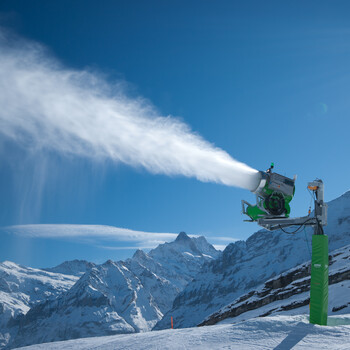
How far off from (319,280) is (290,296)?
67.5m

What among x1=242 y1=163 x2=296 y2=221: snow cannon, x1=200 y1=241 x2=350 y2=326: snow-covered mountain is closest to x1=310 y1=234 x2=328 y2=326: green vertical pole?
x1=242 y1=163 x2=296 y2=221: snow cannon

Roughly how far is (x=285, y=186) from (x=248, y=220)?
7.78 feet

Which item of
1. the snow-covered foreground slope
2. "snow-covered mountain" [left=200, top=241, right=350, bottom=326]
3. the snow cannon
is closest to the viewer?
the snow-covered foreground slope

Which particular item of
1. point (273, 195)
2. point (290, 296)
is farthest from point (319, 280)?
point (290, 296)

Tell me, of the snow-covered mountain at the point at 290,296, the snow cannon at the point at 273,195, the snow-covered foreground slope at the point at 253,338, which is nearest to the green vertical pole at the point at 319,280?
the snow-covered foreground slope at the point at 253,338

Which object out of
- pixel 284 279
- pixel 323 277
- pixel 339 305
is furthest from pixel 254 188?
pixel 284 279

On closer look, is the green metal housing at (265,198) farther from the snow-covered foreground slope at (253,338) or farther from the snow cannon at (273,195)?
the snow-covered foreground slope at (253,338)

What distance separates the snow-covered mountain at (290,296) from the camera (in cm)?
5041

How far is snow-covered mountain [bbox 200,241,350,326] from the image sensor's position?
1984 inches

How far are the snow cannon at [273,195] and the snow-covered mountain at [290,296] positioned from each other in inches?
1181

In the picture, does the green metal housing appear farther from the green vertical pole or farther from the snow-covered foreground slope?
the snow-covered foreground slope

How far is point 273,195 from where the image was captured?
16.9 metres

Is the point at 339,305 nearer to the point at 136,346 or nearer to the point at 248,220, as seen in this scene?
the point at 248,220

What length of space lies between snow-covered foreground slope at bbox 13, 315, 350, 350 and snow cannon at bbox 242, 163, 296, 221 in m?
4.57
